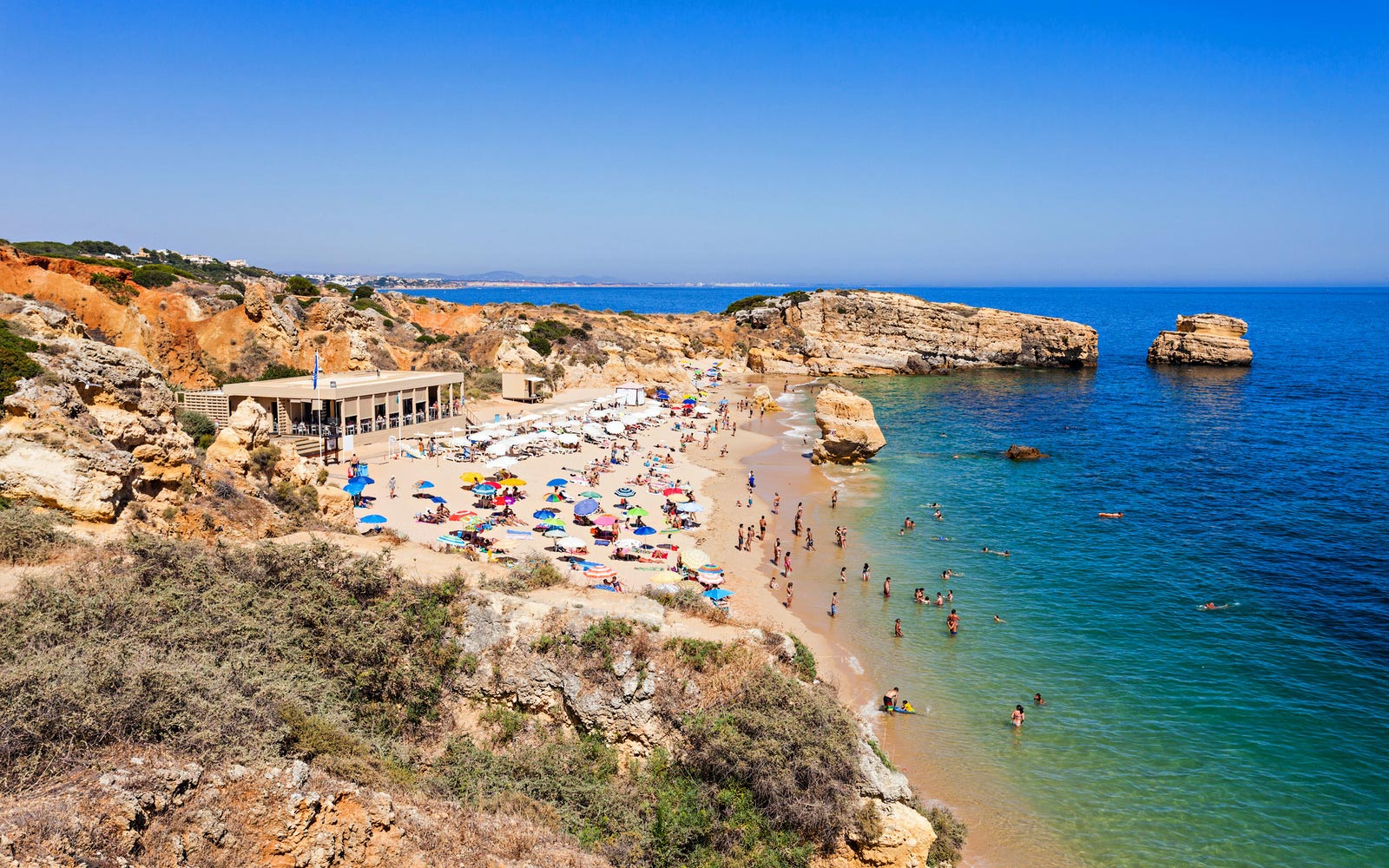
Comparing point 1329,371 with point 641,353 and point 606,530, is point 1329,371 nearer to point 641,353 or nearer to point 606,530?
point 641,353

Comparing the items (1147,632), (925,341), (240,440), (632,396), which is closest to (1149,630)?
(1147,632)

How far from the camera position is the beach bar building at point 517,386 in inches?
1817

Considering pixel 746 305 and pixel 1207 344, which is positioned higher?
pixel 746 305

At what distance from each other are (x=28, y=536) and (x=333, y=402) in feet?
67.9

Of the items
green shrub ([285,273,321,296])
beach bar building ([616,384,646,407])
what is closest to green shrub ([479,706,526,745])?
beach bar building ([616,384,646,407])

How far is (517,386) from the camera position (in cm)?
4625

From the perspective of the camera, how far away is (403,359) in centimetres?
4716

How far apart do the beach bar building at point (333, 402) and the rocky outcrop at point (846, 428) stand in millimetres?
19268

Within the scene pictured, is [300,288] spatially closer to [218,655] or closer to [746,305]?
[218,655]

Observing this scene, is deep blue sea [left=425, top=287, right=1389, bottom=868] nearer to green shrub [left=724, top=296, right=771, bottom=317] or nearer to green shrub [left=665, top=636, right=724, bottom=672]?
green shrub [left=665, top=636, right=724, bottom=672]

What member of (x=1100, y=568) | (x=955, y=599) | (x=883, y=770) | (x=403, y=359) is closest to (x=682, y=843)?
(x=883, y=770)

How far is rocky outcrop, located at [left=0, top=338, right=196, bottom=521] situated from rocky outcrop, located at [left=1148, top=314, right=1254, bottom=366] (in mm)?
89023

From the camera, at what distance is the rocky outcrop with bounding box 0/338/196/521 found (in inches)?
501

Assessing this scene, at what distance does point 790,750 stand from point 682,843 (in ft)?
5.84
